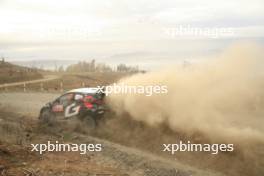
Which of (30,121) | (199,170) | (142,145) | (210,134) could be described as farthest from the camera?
(30,121)

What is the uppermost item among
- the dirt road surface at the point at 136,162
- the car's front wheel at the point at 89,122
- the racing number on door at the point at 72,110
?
the racing number on door at the point at 72,110

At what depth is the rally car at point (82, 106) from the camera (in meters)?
14.8

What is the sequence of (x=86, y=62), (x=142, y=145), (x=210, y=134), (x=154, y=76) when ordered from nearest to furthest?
(x=210, y=134), (x=142, y=145), (x=154, y=76), (x=86, y=62)

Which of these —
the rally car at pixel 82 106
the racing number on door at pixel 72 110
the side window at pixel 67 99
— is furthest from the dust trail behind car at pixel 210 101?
the side window at pixel 67 99

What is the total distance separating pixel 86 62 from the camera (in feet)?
312

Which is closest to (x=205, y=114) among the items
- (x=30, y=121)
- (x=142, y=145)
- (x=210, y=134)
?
(x=210, y=134)

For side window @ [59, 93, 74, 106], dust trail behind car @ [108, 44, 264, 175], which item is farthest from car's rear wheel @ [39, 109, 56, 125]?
dust trail behind car @ [108, 44, 264, 175]

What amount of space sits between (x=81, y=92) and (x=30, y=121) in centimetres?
360

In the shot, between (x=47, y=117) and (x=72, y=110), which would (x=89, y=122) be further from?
(x=47, y=117)

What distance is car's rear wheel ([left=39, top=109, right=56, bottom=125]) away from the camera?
15.7 metres

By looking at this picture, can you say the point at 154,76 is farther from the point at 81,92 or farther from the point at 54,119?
the point at 54,119

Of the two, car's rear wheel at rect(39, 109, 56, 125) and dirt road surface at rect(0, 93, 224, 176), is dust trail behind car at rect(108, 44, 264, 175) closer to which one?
dirt road surface at rect(0, 93, 224, 176)

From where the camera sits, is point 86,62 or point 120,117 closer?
point 120,117

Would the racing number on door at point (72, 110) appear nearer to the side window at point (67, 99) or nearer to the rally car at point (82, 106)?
the rally car at point (82, 106)
